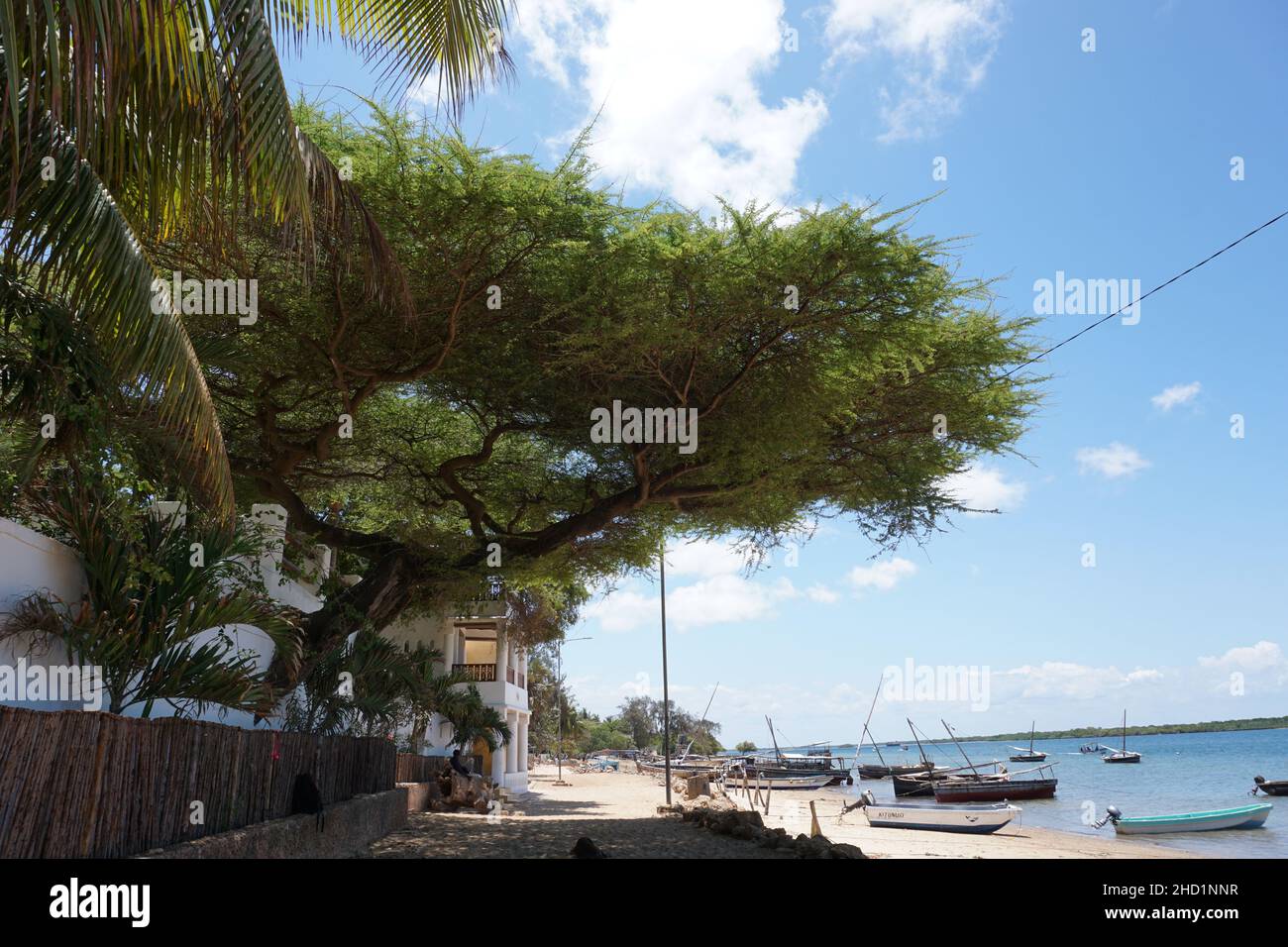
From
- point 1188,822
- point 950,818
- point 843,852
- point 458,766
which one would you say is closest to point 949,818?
point 950,818

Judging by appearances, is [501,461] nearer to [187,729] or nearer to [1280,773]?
[187,729]

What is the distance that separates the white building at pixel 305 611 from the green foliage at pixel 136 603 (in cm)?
15

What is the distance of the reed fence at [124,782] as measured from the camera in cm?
533

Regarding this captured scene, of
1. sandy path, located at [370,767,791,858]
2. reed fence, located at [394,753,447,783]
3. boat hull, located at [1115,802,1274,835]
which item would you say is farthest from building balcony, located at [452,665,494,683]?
boat hull, located at [1115,802,1274,835]

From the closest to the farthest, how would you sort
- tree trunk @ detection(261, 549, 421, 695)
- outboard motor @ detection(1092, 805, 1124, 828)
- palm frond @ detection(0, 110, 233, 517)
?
1. palm frond @ detection(0, 110, 233, 517)
2. tree trunk @ detection(261, 549, 421, 695)
3. outboard motor @ detection(1092, 805, 1124, 828)

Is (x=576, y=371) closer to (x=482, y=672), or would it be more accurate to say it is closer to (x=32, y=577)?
(x=32, y=577)

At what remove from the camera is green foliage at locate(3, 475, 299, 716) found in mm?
7711

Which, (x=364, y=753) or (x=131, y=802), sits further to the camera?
(x=364, y=753)

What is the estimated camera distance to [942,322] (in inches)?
516

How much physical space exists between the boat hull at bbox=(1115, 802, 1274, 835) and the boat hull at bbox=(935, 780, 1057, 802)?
8568 millimetres

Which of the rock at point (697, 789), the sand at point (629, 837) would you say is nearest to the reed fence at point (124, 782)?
the sand at point (629, 837)

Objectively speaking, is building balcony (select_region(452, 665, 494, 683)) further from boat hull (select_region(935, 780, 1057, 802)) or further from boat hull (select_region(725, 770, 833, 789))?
boat hull (select_region(725, 770, 833, 789))
